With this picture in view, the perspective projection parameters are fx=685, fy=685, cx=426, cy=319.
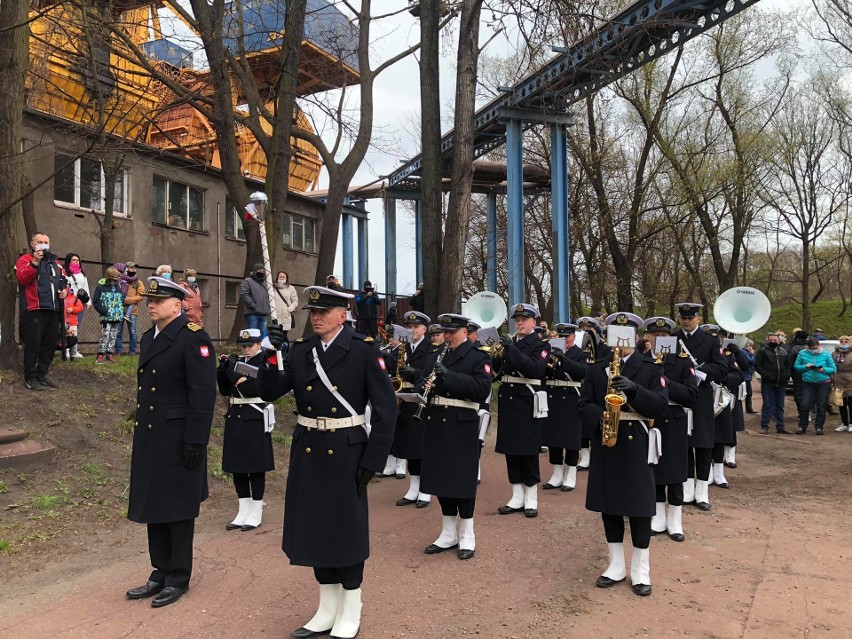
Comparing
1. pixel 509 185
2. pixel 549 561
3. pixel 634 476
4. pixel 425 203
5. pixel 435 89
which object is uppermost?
pixel 435 89

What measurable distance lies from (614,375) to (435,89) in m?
10.3

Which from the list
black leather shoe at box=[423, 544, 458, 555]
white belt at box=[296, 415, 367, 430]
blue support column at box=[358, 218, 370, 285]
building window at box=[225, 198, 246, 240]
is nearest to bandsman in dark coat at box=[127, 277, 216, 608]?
white belt at box=[296, 415, 367, 430]

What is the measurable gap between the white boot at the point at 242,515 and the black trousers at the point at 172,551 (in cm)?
182

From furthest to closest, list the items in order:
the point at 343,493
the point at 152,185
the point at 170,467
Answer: the point at 152,185 → the point at 170,467 → the point at 343,493

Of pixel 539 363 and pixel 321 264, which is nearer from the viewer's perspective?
pixel 539 363

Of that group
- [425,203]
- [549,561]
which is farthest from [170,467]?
[425,203]

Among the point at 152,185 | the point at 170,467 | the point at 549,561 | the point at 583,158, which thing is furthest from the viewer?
the point at 583,158

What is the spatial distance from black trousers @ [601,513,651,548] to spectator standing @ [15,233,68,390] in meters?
7.91

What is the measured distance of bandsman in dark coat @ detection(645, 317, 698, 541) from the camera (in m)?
6.48

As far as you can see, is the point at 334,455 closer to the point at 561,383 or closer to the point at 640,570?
the point at 640,570

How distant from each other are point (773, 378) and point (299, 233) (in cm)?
1917

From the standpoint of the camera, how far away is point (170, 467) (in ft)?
16.0

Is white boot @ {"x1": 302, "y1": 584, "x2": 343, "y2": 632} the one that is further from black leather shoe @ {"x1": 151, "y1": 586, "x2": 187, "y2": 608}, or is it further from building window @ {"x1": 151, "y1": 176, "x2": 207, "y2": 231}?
building window @ {"x1": 151, "y1": 176, "x2": 207, "y2": 231}

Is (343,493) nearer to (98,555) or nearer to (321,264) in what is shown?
(98,555)
